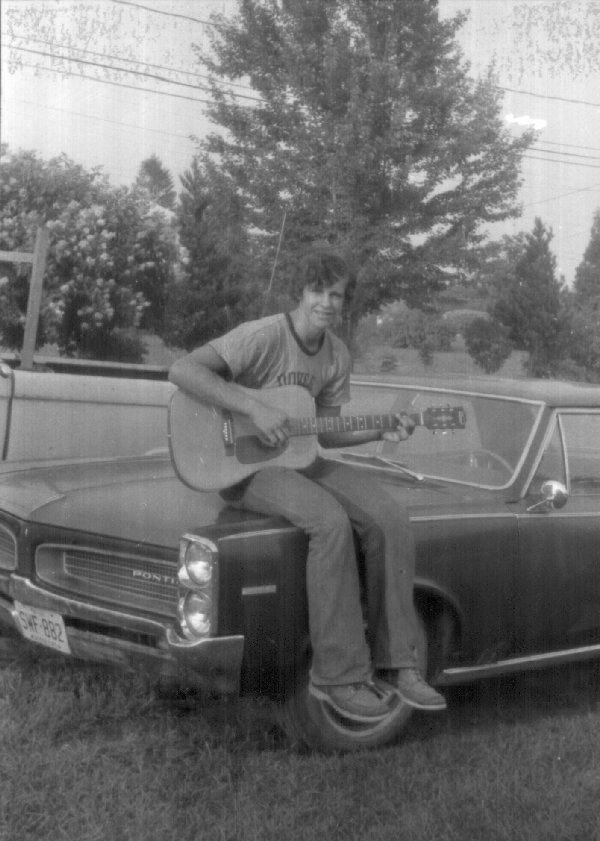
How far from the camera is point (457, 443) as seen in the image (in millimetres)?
4449

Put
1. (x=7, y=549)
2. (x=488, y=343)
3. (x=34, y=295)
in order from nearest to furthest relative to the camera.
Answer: (x=7, y=549) → (x=34, y=295) → (x=488, y=343)

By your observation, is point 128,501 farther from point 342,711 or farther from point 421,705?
point 421,705

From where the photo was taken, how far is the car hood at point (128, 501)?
A: 11.9 feet

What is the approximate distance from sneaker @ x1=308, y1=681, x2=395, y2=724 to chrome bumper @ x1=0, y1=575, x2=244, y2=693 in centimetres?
28

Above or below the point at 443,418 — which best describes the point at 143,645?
below

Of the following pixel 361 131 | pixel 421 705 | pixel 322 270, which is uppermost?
pixel 361 131

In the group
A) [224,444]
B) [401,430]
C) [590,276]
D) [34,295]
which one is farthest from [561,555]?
[590,276]

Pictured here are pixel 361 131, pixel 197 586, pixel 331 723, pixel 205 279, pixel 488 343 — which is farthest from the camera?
pixel 488 343

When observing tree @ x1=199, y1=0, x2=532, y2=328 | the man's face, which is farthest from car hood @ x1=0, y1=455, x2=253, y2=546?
tree @ x1=199, y1=0, x2=532, y2=328

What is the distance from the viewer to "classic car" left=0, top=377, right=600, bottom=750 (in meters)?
3.42

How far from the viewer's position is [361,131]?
16734 mm

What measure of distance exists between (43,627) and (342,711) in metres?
1.09

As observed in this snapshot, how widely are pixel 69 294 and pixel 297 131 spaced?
538cm

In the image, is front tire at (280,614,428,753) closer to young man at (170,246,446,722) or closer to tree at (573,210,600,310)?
young man at (170,246,446,722)
